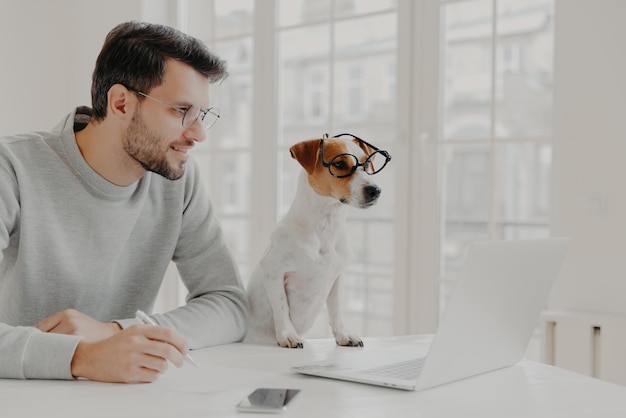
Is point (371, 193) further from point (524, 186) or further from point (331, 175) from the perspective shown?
point (524, 186)

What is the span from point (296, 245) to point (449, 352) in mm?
418

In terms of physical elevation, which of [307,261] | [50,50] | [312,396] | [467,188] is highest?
[50,50]

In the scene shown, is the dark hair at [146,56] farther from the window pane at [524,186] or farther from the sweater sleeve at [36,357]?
the window pane at [524,186]

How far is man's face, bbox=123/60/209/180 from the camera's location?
58.4 inches

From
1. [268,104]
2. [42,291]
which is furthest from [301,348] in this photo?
[268,104]

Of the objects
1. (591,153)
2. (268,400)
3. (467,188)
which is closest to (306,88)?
(467,188)

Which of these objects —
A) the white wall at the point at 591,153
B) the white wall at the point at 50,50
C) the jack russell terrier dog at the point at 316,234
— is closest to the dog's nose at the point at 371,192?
the jack russell terrier dog at the point at 316,234

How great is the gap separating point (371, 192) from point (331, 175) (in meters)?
0.08

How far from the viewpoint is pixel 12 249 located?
4.85ft

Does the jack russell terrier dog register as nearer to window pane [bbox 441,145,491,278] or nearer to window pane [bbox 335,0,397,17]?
window pane [bbox 335,0,397,17]

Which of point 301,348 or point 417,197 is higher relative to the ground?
point 417,197

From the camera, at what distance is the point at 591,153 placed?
2.41m

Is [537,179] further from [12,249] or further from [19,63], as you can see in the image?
[12,249]

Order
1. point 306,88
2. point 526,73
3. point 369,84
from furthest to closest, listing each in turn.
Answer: point 306,88 → point 369,84 → point 526,73
